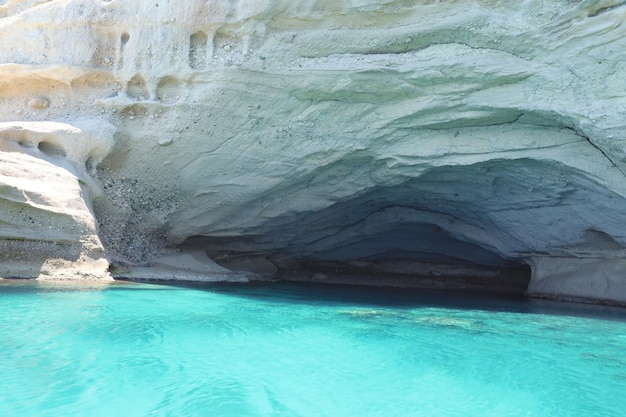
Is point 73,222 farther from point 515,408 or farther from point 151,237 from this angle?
point 515,408

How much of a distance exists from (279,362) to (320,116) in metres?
5.31

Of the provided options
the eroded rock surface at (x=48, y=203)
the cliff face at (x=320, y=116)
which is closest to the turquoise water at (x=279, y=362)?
the eroded rock surface at (x=48, y=203)

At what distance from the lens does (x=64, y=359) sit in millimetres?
3549

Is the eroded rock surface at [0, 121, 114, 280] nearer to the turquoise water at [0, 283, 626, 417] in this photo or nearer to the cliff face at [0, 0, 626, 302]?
the cliff face at [0, 0, 626, 302]

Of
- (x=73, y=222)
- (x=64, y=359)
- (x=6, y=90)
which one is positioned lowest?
(x=64, y=359)

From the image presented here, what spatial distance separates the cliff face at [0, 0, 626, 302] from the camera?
279 inches

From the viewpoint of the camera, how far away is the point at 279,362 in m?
3.86

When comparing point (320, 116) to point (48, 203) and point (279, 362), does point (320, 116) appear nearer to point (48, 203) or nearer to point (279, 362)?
point (48, 203)

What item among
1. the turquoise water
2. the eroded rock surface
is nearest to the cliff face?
the eroded rock surface

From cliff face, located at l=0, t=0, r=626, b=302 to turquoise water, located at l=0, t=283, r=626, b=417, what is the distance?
8.87 ft

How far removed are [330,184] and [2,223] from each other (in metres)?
5.17

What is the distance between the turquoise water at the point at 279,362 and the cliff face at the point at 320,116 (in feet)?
8.87

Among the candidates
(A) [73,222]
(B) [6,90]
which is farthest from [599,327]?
(B) [6,90]

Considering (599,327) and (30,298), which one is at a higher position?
(599,327)
